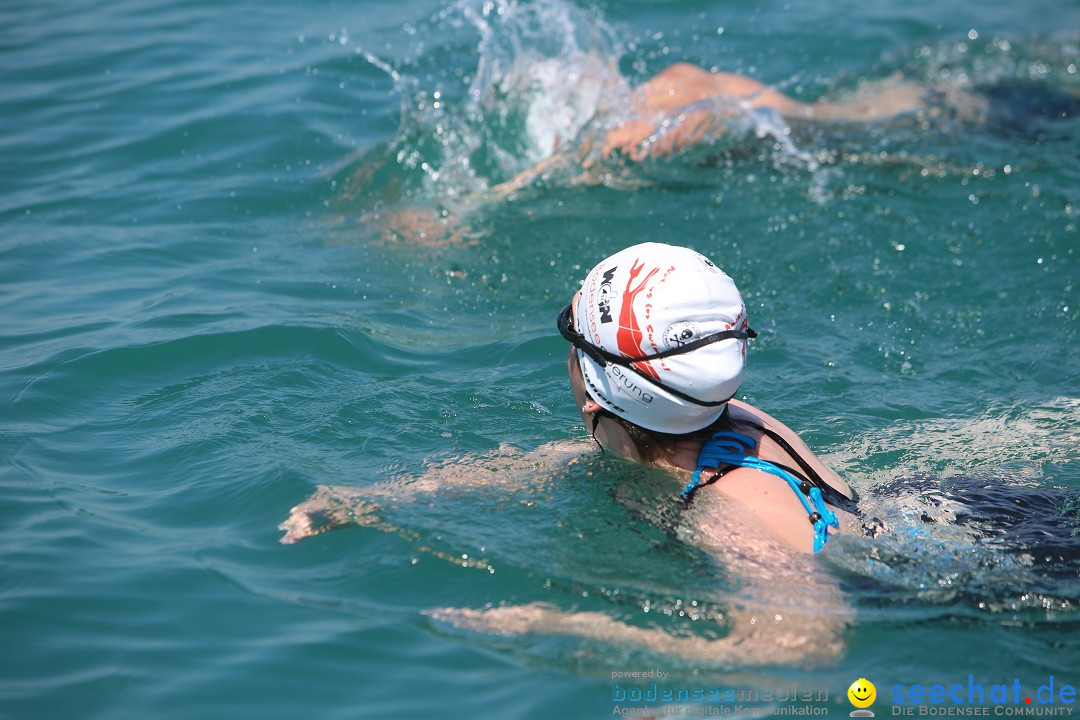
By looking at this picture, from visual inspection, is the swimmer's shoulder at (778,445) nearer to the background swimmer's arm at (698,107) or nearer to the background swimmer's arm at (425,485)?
the background swimmer's arm at (425,485)

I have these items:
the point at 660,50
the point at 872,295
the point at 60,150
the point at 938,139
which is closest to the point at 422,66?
the point at 660,50

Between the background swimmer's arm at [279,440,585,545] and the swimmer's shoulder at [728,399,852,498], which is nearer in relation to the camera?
the swimmer's shoulder at [728,399,852,498]

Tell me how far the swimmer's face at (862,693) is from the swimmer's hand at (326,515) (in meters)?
2.03

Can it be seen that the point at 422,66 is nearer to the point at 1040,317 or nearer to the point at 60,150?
the point at 60,150

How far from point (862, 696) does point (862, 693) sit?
0.04 feet

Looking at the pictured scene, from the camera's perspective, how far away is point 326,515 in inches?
183

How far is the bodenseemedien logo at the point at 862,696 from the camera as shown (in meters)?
3.75

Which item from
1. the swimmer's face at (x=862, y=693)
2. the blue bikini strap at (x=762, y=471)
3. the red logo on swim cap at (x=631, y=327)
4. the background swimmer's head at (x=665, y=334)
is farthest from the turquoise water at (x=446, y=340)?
the red logo on swim cap at (x=631, y=327)

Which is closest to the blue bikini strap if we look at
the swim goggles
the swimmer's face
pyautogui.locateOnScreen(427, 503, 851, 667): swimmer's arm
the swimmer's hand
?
pyautogui.locateOnScreen(427, 503, 851, 667): swimmer's arm

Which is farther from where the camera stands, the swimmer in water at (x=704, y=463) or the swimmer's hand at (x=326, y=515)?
the swimmer's hand at (x=326, y=515)

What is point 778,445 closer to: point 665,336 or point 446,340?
point 665,336

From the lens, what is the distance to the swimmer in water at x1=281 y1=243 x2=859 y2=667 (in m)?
4.02

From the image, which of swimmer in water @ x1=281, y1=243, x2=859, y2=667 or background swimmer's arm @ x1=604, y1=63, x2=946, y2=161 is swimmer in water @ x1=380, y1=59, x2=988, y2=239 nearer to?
background swimmer's arm @ x1=604, y1=63, x2=946, y2=161

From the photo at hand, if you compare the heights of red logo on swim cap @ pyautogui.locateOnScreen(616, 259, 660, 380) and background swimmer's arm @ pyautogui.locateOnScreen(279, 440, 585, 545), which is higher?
red logo on swim cap @ pyautogui.locateOnScreen(616, 259, 660, 380)
